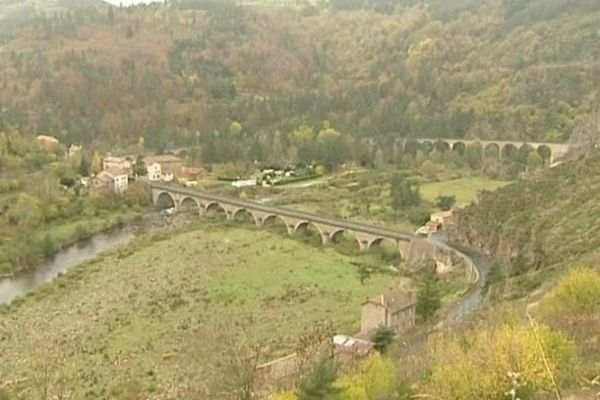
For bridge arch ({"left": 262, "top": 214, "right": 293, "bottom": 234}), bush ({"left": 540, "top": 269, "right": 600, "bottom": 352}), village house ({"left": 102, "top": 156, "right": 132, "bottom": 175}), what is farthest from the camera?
village house ({"left": 102, "top": 156, "right": 132, "bottom": 175})

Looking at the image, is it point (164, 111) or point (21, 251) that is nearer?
point (21, 251)

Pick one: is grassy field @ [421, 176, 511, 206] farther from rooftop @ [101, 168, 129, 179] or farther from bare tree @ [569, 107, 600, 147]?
rooftop @ [101, 168, 129, 179]

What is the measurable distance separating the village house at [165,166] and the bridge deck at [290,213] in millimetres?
5041

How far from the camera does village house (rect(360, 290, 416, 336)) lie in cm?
2956

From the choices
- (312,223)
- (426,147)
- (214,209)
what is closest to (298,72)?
(426,147)

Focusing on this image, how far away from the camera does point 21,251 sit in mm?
46062

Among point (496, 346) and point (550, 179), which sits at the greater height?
point (496, 346)

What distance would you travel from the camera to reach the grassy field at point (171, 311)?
28.0 m

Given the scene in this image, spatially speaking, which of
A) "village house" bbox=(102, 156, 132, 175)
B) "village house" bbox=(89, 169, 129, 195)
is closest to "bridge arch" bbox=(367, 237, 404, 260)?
"village house" bbox=(89, 169, 129, 195)

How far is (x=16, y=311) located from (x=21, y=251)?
923cm

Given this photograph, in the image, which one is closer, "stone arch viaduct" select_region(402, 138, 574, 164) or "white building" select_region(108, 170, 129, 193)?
"white building" select_region(108, 170, 129, 193)

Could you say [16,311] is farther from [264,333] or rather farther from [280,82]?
[280,82]

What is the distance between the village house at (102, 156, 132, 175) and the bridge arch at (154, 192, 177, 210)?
4327 mm

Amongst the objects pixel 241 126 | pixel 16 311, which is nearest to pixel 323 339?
pixel 16 311
